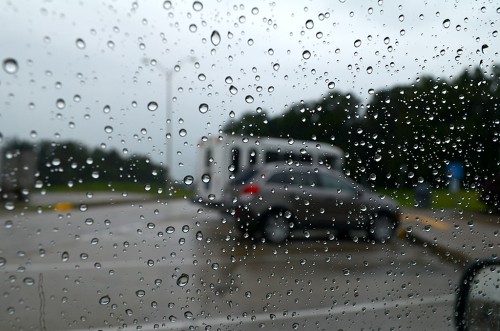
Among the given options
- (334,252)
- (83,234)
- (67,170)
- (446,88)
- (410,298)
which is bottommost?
(410,298)

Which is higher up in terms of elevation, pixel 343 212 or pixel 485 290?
pixel 343 212

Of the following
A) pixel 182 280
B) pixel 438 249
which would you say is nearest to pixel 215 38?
pixel 182 280

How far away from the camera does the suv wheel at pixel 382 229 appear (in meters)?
2.81

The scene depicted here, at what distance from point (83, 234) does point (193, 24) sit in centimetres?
91

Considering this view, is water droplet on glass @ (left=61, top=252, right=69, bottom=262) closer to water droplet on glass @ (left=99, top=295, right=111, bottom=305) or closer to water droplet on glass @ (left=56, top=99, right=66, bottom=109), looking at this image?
water droplet on glass @ (left=99, top=295, right=111, bottom=305)

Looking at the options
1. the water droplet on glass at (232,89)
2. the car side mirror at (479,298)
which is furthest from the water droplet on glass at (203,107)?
the car side mirror at (479,298)

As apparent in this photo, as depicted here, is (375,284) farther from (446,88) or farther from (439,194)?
(446,88)

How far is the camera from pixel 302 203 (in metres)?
2.71

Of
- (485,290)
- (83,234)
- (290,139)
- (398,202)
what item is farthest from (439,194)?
(83,234)

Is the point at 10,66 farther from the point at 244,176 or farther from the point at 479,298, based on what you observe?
the point at 479,298

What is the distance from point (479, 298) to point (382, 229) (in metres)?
0.64

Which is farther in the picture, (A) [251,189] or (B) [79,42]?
(A) [251,189]

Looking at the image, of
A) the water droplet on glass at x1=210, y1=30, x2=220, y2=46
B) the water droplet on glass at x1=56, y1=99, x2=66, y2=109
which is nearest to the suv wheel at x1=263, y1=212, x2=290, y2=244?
the water droplet on glass at x1=210, y1=30, x2=220, y2=46

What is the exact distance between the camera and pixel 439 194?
293cm
